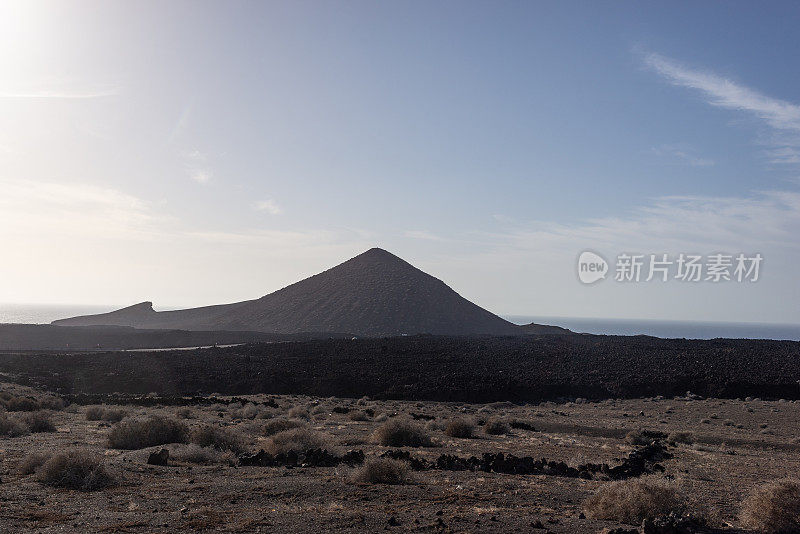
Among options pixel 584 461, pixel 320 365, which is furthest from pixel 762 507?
pixel 320 365

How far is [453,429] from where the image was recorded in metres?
22.0

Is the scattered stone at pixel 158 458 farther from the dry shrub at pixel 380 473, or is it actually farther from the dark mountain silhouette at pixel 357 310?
the dark mountain silhouette at pixel 357 310

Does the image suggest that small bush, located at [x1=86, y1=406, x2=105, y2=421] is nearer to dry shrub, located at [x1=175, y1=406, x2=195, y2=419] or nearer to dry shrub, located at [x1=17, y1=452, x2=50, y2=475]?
dry shrub, located at [x1=175, y1=406, x2=195, y2=419]

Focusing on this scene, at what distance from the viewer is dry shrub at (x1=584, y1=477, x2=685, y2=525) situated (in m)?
9.44

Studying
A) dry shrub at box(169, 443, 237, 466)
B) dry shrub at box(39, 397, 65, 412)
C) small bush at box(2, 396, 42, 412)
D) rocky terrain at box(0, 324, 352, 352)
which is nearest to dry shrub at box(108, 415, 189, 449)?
dry shrub at box(169, 443, 237, 466)

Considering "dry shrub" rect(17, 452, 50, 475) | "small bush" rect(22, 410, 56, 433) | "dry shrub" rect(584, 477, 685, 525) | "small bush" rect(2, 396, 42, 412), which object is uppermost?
"dry shrub" rect(584, 477, 685, 525)

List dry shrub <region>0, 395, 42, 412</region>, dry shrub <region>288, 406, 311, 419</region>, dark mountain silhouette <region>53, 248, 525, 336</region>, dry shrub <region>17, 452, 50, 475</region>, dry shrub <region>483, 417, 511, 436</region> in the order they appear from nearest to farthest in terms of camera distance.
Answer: dry shrub <region>17, 452, 50, 475</region> < dry shrub <region>483, 417, 511, 436</region> < dry shrub <region>0, 395, 42, 412</region> < dry shrub <region>288, 406, 311, 419</region> < dark mountain silhouette <region>53, 248, 525, 336</region>

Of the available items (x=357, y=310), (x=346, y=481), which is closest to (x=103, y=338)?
(x=357, y=310)

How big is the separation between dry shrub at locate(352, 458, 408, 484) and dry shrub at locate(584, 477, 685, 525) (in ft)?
13.2

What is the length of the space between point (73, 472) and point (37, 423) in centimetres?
1048

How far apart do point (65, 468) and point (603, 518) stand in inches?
405

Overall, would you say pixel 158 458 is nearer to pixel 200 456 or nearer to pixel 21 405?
pixel 200 456

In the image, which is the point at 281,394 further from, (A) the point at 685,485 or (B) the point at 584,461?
(A) the point at 685,485

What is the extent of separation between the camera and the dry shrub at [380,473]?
12.3 m
